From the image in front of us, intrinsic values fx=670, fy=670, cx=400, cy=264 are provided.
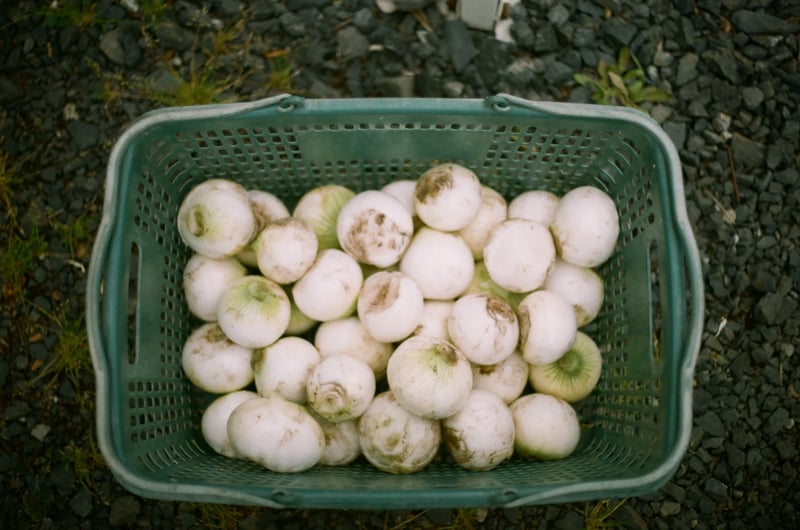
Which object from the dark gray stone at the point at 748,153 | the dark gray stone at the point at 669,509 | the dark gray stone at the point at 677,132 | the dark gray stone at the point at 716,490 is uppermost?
the dark gray stone at the point at 677,132

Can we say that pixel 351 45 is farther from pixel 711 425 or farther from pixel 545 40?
pixel 711 425

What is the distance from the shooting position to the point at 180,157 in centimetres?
196

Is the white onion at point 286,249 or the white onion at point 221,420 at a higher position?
the white onion at point 286,249

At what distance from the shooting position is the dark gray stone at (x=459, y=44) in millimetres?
2404

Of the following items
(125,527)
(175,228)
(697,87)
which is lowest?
(125,527)

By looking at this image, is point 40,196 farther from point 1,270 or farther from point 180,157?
point 180,157

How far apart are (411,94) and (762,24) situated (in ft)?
4.35

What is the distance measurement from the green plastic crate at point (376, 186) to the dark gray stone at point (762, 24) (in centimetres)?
95

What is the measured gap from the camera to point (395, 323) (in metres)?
1.74

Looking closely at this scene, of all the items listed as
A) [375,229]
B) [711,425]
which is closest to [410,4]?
[375,229]

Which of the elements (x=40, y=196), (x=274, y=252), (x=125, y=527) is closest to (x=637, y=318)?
(x=274, y=252)

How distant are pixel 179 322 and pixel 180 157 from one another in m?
0.50

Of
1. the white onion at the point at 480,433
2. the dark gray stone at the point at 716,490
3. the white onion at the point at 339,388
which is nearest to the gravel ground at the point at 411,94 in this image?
the dark gray stone at the point at 716,490

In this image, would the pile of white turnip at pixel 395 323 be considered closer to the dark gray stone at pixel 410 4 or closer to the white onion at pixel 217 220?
the white onion at pixel 217 220
